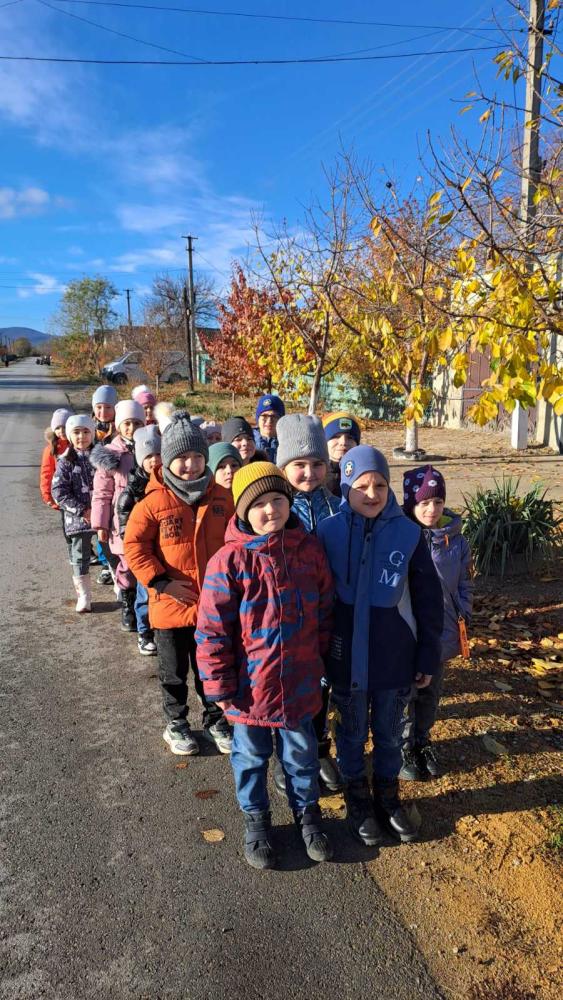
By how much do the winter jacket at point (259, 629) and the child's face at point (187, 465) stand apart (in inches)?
32.7

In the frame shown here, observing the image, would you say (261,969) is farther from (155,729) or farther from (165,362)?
(165,362)

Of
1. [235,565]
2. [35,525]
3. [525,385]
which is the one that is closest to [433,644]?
[235,565]

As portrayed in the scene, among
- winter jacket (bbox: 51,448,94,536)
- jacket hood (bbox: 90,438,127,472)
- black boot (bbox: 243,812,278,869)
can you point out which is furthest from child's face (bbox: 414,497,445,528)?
winter jacket (bbox: 51,448,94,536)

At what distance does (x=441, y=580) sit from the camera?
304 cm

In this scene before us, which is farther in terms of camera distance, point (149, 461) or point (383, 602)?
point (149, 461)

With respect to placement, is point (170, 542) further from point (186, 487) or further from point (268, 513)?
point (268, 513)

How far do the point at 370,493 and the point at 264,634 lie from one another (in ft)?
2.35

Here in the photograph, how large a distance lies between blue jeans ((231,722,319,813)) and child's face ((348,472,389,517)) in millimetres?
923

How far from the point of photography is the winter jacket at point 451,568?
122 inches

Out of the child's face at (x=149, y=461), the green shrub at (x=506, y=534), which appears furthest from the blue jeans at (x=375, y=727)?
the green shrub at (x=506, y=534)

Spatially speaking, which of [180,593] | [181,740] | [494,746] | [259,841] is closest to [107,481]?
[180,593]

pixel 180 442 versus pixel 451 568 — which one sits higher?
pixel 180 442

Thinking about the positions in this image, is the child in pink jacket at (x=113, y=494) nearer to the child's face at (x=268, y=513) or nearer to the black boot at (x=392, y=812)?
the child's face at (x=268, y=513)

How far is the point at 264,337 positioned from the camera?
11.6 meters
